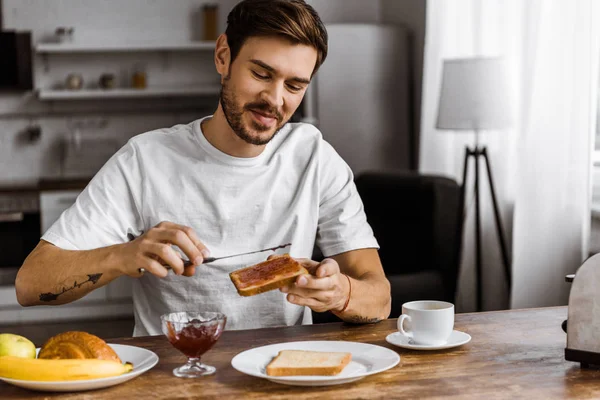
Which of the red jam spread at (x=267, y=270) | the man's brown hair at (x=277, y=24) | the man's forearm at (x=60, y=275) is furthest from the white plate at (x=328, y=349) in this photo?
the man's brown hair at (x=277, y=24)

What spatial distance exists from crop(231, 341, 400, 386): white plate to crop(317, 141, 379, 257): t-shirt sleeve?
0.51m

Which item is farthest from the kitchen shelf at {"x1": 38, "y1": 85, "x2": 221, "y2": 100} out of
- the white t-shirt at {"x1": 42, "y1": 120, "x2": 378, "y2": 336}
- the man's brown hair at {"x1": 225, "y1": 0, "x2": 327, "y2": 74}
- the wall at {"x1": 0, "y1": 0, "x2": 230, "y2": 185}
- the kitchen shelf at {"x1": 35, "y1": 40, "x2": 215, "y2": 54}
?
the man's brown hair at {"x1": 225, "y1": 0, "x2": 327, "y2": 74}

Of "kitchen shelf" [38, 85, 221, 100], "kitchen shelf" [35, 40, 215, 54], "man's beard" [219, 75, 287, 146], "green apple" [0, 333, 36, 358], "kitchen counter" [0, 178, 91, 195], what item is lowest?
"kitchen counter" [0, 178, 91, 195]

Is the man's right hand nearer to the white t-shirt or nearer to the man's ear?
the white t-shirt

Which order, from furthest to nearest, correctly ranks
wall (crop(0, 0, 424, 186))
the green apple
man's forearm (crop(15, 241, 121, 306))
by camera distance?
wall (crop(0, 0, 424, 186)) → man's forearm (crop(15, 241, 121, 306)) → the green apple

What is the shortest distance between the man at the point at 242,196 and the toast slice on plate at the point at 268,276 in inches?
6.5

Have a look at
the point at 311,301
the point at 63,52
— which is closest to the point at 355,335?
the point at 311,301

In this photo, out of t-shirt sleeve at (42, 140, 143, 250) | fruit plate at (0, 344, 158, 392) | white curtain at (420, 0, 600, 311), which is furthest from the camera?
white curtain at (420, 0, 600, 311)

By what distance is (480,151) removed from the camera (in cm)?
376

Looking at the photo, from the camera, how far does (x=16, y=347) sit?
145cm

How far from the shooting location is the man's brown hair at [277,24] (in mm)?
1883

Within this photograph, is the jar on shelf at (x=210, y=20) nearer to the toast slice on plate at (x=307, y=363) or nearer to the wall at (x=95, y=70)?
the wall at (x=95, y=70)

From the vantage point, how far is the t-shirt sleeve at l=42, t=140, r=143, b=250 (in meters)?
1.83

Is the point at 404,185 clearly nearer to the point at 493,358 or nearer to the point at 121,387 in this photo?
the point at 493,358
